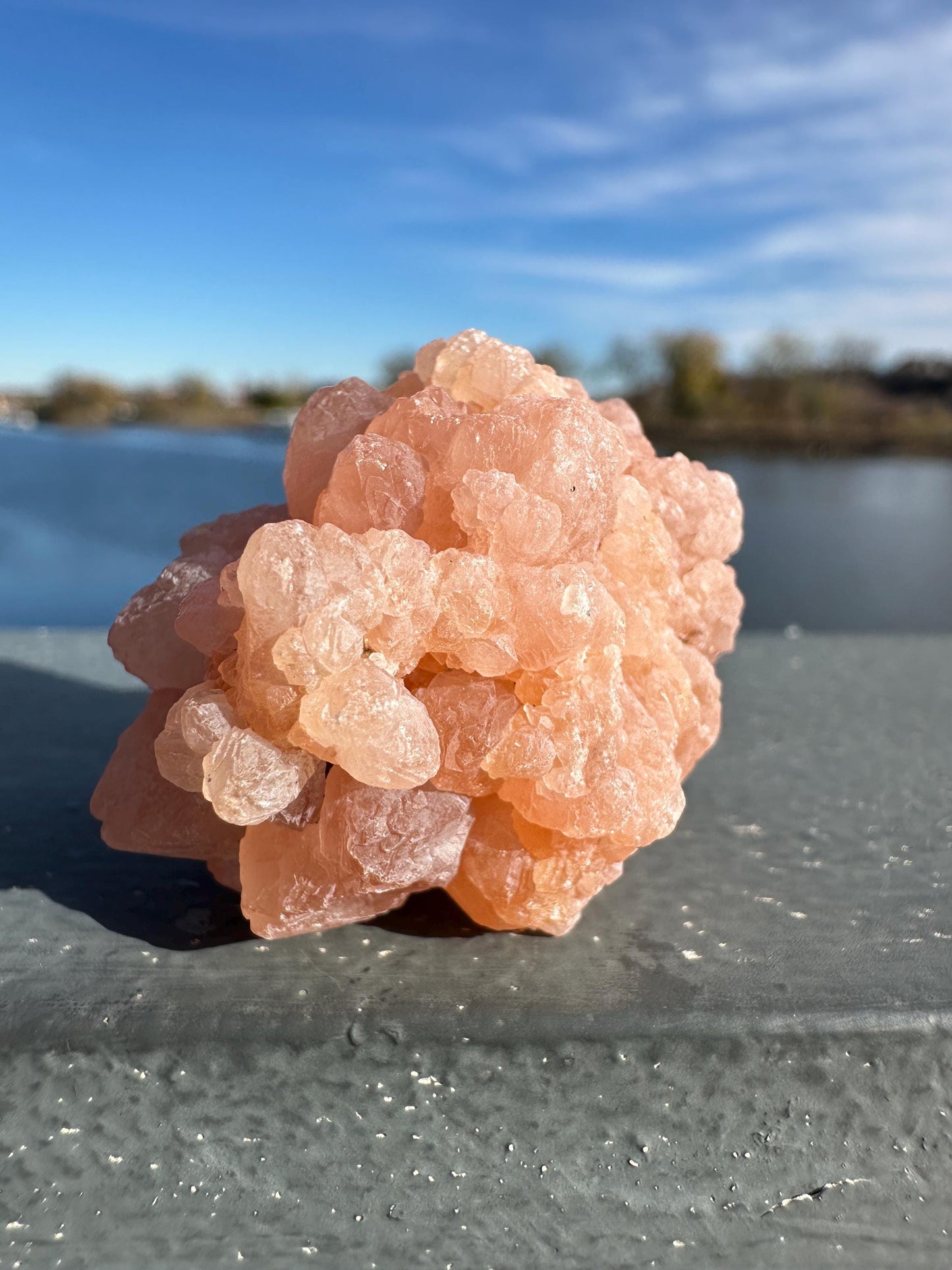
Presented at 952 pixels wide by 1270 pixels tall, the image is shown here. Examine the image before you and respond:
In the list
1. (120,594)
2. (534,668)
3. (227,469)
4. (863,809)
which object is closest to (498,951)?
(534,668)

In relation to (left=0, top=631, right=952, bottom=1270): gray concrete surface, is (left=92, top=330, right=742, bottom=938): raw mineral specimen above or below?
above

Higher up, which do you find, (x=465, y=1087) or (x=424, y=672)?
(x=424, y=672)

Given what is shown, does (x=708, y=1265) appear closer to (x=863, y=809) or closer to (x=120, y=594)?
(x=863, y=809)

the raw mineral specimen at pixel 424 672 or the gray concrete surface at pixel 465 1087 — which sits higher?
the raw mineral specimen at pixel 424 672
